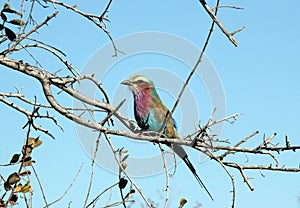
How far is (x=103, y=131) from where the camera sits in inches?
119

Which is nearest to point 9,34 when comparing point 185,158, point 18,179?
point 18,179

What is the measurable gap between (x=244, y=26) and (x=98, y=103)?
1058 millimetres

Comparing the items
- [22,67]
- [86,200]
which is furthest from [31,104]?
[86,200]

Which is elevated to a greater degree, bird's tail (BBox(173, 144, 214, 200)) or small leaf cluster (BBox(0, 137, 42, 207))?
bird's tail (BBox(173, 144, 214, 200))

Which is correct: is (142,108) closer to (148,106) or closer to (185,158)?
(148,106)

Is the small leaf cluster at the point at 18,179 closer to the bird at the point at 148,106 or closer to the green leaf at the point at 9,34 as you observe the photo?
the green leaf at the point at 9,34

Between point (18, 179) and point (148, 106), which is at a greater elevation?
point (148, 106)

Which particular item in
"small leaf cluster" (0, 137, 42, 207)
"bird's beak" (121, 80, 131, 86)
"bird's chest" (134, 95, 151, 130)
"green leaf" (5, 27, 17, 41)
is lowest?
"small leaf cluster" (0, 137, 42, 207)

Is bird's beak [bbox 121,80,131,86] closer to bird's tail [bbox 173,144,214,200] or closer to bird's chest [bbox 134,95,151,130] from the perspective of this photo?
bird's chest [bbox 134,95,151,130]

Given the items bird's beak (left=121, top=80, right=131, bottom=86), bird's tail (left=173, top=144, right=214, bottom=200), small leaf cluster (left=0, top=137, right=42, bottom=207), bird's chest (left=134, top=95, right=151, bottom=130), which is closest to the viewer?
small leaf cluster (left=0, top=137, right=42, bottom=207)

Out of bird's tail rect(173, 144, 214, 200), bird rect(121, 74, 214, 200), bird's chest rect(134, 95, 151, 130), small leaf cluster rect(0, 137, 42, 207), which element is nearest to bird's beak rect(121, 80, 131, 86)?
bird rect(121, 74, 214, 200)

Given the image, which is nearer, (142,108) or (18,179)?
(18,179)

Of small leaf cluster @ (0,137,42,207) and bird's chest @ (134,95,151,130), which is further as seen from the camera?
bird's chest @ (134,95,151,130)

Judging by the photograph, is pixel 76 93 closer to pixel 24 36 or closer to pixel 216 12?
pixel 24 36
